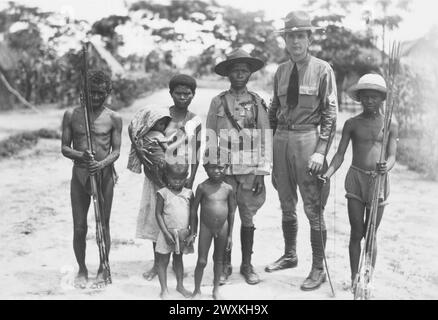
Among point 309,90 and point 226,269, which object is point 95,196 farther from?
point 309,90

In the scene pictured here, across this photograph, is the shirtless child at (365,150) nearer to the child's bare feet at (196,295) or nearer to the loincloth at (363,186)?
the loincloth at (363,186)

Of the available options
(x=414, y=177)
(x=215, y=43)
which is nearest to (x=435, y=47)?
(x=414, y=177)

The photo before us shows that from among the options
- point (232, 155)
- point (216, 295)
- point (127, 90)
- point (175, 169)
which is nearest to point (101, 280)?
point (216, 295)

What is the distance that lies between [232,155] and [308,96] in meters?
0.83

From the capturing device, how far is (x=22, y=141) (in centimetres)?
1284

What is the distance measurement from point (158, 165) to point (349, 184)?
5.13ft

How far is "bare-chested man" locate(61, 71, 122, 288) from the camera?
4211 mm

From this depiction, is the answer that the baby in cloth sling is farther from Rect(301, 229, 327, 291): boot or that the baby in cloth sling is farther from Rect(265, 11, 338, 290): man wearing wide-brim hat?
Rect(301, 229, 327, 291): boot

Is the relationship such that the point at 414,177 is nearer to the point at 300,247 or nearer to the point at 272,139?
the point at 300,247

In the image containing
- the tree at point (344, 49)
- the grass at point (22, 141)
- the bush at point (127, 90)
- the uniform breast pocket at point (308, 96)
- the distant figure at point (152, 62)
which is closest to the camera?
the uniform breast pocket at point (308, 96)

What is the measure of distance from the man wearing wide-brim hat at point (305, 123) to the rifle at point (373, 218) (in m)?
0.54

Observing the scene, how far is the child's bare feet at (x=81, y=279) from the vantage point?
4259 mm

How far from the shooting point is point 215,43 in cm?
4316

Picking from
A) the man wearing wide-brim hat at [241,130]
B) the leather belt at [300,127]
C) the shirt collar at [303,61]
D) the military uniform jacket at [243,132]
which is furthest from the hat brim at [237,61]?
the leather belt at [300,127]
